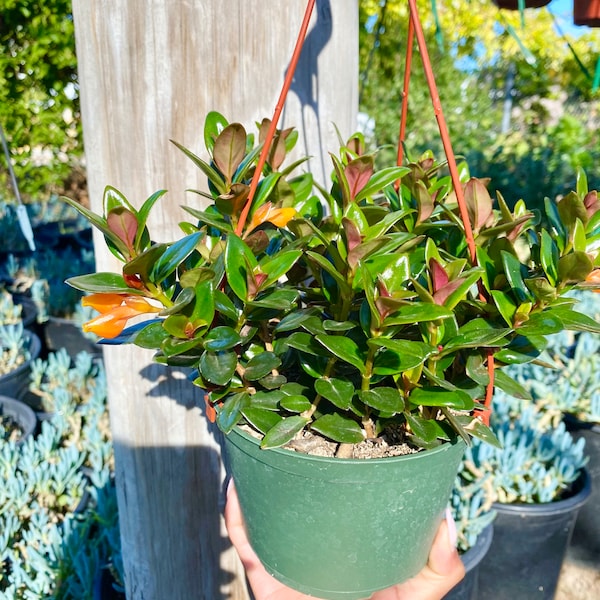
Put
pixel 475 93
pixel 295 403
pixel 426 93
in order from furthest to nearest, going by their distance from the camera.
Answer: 1. pixel 475 93
2. pixel 426 93
3. pixel 295 403

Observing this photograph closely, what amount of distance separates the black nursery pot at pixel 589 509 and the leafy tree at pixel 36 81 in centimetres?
353

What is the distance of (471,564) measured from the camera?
5.01 feet

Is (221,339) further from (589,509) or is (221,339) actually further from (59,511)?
(589,509)

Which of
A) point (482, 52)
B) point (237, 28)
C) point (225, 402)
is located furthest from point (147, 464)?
point (482, 52)

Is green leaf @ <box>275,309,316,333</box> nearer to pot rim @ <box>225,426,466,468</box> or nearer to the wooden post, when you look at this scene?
pot rim @ <box>225,426,466,468</box>

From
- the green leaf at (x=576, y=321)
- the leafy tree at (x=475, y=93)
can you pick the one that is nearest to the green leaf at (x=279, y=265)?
the green leaf at (x=576, y=321)

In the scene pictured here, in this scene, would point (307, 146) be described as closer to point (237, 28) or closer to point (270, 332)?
point (237, 28)

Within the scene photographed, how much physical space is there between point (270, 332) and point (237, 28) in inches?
19.7

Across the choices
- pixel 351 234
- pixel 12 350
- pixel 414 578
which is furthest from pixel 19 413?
pixel 351 234

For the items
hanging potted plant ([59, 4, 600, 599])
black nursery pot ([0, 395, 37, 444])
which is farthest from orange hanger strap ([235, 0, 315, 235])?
black nursery pot ([0, 395, 37, 444])

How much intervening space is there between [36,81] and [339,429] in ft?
13.1

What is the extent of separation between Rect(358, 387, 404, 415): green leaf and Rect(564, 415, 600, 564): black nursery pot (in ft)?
5.72

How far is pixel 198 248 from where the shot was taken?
30.0 inches

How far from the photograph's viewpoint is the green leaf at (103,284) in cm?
62
